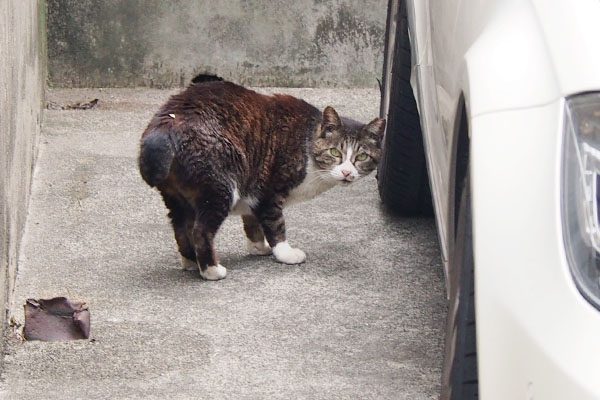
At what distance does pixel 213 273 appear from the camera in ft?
14.5

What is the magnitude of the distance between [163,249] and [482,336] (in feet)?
9.64

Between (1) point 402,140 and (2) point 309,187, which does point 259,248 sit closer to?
(2) point 309,187

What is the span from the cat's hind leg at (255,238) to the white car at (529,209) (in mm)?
2287

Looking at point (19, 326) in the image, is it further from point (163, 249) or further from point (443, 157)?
point (443, 157)

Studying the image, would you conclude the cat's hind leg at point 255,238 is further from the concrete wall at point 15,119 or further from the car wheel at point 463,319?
the car wheel at point 463,319

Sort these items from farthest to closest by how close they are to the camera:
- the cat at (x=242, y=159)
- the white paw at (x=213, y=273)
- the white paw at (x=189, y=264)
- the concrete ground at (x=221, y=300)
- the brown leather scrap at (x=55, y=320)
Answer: the white paw at (x=189, y=264), the white paw at (x=213, y=273), the cat at (x=242, y=159), the brown leather scrap at (x=55, y=320), the concrete ground at (x=221, y=300)

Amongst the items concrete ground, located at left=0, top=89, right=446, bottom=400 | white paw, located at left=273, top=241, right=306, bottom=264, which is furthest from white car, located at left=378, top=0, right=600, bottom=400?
white paw, located at left=273, top=241, right=306, bottom=264

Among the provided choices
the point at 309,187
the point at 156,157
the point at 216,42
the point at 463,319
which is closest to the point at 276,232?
the point at 309,187

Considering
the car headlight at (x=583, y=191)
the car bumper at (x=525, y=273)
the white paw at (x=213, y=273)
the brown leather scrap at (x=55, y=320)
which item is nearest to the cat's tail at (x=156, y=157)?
the white paw at (x=213, y=273)

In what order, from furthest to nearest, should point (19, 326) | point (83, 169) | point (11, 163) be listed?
1. point (83, 169)
2. point (11, 163)
3. point (19, 326)

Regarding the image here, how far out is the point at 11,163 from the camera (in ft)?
13.9

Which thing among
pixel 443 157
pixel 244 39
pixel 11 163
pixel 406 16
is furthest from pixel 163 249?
pixel 244 39

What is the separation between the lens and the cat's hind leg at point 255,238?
15.7 feet

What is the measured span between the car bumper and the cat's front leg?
8.29 feet
